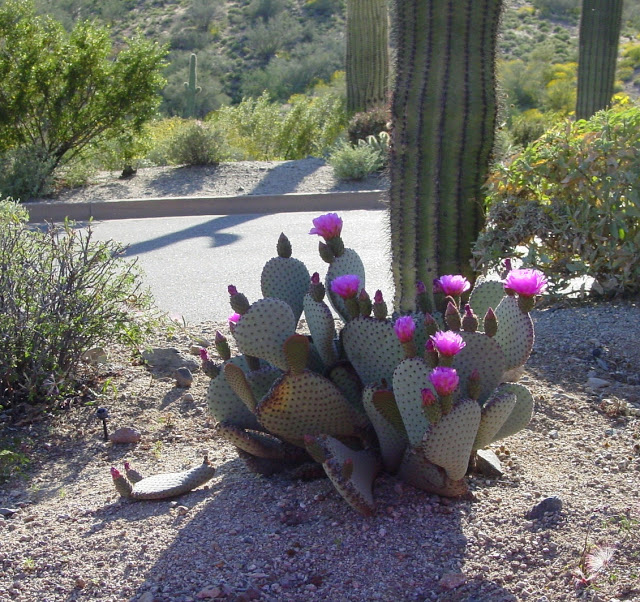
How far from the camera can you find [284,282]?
11.2ft

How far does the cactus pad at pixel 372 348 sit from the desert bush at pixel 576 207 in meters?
2.16

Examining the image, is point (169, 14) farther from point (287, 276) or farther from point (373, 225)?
point (287, 276)

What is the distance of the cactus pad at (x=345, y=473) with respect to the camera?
8.64ft

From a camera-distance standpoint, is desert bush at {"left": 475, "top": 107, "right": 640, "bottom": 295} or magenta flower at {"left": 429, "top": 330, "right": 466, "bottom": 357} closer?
magenta flower at {"left": 429, "top": 330, "right": 466, "bottom": 357}

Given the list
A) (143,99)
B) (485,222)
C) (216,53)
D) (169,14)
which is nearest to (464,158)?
(485,222)

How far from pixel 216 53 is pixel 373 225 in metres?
37.3

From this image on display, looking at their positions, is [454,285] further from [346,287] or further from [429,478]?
[429,478]

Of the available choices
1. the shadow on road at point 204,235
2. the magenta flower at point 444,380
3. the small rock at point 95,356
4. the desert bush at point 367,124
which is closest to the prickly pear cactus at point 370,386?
the magenta flower at point 444,380

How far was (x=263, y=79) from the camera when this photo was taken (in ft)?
127

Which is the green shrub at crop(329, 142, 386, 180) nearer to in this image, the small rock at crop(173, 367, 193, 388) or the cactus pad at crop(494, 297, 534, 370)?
the small rock at crop(173, 367, 193, 388)

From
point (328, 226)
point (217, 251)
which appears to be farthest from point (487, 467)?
point (217, 251)

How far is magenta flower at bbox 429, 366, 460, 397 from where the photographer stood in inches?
96.3

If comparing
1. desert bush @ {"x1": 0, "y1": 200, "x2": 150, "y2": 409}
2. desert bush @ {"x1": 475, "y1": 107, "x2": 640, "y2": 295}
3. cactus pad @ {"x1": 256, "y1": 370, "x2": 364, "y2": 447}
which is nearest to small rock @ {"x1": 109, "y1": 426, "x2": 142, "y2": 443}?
desert bush @ {"x1": 0, "y1": 200, "x2": 150, "y2": 409}

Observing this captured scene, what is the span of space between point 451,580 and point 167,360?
268 centimetres
